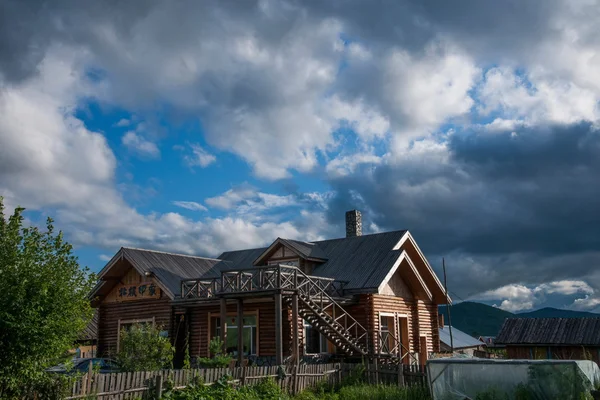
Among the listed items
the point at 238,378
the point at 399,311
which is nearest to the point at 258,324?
the point at 399,311

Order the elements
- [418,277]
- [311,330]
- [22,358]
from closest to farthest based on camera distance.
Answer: [22,358]
[311,330]
[418,277]

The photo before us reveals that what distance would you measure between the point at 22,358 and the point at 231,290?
13.2 m

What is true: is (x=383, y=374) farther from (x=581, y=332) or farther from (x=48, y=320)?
(x=581, y=332)

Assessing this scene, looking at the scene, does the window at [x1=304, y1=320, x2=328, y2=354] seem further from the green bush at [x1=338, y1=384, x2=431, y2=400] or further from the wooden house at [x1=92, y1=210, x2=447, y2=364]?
the green bush at [x1=338, y1=384, x2=431, y2=400]

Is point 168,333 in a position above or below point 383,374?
above

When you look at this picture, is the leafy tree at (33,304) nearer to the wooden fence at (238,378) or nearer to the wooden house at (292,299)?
the wooden fence at (238,378)

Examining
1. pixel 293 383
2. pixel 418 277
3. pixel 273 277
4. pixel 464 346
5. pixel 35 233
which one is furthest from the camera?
pixel 464 346

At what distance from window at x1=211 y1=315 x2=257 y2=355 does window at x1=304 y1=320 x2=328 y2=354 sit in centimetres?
251

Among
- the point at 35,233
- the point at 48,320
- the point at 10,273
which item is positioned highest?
the point at 35,233

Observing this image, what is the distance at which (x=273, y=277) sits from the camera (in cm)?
2656

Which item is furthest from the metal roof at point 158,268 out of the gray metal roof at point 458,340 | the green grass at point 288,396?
the gray metal roof at point 458,340

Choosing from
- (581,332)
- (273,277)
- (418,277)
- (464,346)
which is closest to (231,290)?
(273,277)

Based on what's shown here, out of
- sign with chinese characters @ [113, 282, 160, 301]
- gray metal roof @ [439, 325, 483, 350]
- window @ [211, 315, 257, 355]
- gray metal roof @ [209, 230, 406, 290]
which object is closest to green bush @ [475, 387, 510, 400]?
gray metal roof @ [209, 230, 406, 290]

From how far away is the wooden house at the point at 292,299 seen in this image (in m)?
27.3
